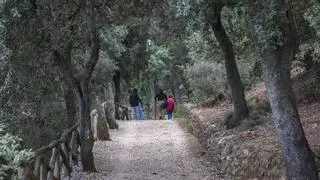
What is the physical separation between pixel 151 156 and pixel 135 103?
13.7 meters

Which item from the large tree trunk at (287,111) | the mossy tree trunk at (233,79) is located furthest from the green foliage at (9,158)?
the mossy tree trunk at (233,79)

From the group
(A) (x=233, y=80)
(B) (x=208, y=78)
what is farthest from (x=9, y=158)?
(B) (x=208, y=78)

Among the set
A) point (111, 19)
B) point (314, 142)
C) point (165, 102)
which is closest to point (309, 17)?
point (314, 142)

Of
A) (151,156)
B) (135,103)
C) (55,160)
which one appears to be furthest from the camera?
(135,103)

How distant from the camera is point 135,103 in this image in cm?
2986

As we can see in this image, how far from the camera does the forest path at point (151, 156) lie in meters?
13.3

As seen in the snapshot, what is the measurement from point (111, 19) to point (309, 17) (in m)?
4.92

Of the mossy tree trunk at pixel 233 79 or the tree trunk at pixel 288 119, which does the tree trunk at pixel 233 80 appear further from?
→ the tree trunk at pixel 288 119

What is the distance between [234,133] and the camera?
14219 millimetres

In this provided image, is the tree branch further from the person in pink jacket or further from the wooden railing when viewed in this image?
the person in pink jacket

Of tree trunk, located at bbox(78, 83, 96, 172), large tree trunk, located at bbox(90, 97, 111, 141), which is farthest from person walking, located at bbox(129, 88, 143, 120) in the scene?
tree trunk, located at bbox(78, 83, 96, 172)

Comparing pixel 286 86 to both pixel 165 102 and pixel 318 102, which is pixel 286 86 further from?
pixel 165 102

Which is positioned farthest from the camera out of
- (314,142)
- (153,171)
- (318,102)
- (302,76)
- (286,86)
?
(302,76)

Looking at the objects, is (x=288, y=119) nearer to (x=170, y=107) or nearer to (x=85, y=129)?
(x=85, y=129)
